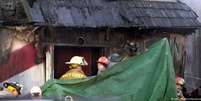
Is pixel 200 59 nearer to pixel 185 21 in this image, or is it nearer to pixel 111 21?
pixel 185 21

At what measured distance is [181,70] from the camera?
13.5 m

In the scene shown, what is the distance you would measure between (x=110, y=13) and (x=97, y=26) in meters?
0.64

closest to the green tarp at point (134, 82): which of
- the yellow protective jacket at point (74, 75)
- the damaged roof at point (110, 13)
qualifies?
the yellow protective jacket at point (74, 75)

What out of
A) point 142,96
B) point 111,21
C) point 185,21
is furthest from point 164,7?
point 142,96

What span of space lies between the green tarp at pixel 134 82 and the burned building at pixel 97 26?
2.24 metres

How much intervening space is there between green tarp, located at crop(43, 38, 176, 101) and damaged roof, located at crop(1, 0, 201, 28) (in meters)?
2.24

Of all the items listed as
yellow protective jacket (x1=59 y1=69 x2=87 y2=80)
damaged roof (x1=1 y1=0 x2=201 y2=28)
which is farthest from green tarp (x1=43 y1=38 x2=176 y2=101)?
damaged roof (x1=1 y1=0 x2=201 y2=28)

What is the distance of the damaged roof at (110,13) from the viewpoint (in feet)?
38.0

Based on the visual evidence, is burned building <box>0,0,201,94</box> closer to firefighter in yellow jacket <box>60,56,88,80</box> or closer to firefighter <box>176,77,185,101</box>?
firefighter in yellow jacket <box>60,56,88,80</box>

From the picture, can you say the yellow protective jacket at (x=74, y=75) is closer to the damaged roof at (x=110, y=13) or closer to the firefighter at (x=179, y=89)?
the damaged roof at (x=110, y=13)

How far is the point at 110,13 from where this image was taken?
12359 millimetres

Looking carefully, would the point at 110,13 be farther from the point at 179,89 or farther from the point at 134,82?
the point at 134,82

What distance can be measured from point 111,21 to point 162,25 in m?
1.31

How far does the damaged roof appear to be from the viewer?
11591mm
